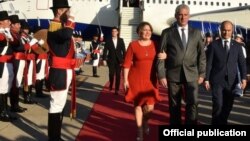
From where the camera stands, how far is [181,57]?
614cm

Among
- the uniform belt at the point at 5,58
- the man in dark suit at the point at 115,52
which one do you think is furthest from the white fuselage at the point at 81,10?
the uniform belt at the point at 5,58

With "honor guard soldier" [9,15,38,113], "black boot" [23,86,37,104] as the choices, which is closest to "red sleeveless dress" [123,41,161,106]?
"honor guard soldier" [9,15,38,113]

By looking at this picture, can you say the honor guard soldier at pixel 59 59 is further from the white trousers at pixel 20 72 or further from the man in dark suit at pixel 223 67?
the white trousers at pixel 20 72

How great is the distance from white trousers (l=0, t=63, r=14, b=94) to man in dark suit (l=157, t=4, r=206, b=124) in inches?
110

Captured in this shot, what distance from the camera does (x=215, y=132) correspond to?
12.6 ft

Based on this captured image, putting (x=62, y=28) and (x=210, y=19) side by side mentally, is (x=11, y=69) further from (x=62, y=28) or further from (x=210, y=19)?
(x=210, y=19)

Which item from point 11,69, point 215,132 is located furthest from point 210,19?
point 215,132

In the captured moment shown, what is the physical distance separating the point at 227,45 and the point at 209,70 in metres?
0.43

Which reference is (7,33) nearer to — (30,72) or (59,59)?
(59,59)

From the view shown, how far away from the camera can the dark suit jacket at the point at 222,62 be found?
259 inches

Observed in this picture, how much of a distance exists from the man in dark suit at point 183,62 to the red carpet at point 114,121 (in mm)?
839

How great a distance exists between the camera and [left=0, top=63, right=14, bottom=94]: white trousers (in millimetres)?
7586

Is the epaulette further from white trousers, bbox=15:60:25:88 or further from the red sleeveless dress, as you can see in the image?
white trousers, bbox=15:60:25:88

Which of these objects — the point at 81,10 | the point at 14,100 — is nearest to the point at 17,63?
the point at 14,100
